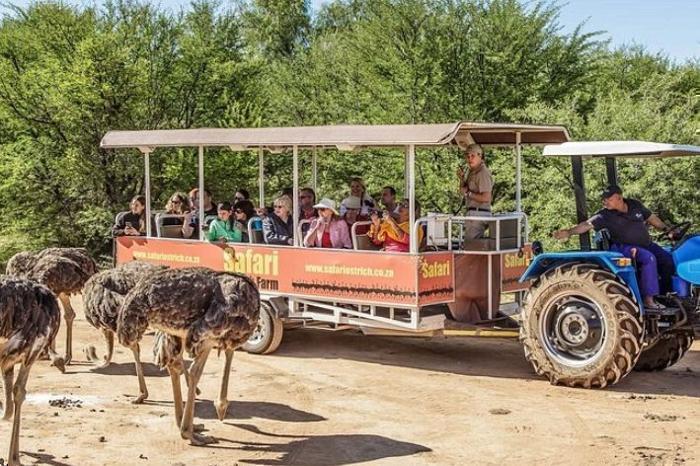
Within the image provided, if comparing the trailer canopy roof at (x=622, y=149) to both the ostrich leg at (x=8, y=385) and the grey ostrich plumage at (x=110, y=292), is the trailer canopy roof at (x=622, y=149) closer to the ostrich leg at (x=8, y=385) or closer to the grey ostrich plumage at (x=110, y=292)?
the grey ostrich plumage at (x=110, y=292)

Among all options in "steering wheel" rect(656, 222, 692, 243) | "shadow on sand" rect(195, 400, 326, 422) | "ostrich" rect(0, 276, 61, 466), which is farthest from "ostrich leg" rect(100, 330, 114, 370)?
"steering wheel" rect(656, 222, 692, 243)

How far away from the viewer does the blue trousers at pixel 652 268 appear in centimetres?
1005

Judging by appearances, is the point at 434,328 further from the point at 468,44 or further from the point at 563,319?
the point at 468,44

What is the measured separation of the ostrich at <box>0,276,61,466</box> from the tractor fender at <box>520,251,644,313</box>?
16.9ft

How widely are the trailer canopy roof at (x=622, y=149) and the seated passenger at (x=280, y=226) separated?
3.42 meters

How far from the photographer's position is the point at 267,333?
474 inches

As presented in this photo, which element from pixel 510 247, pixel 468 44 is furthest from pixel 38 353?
pixel 468 44

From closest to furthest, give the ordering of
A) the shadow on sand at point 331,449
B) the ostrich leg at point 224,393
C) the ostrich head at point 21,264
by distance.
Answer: the shadow on sand at point 331,449, the ostrich leg at point 224,393, the ostrich head at point 21,264

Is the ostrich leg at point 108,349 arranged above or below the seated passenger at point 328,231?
below

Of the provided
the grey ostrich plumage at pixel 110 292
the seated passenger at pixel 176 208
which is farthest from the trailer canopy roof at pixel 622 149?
the seated passenger at pixel 176 208

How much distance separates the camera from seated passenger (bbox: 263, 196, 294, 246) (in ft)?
40.5

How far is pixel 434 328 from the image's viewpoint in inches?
430

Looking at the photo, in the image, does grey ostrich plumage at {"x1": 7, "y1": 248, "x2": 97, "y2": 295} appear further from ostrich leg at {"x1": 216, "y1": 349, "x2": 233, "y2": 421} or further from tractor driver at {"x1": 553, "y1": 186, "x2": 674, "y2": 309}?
tractor driver at {"x1": 553, "y1": 186, "x2": 674, "y2": 309}

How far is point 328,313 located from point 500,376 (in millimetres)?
2188
